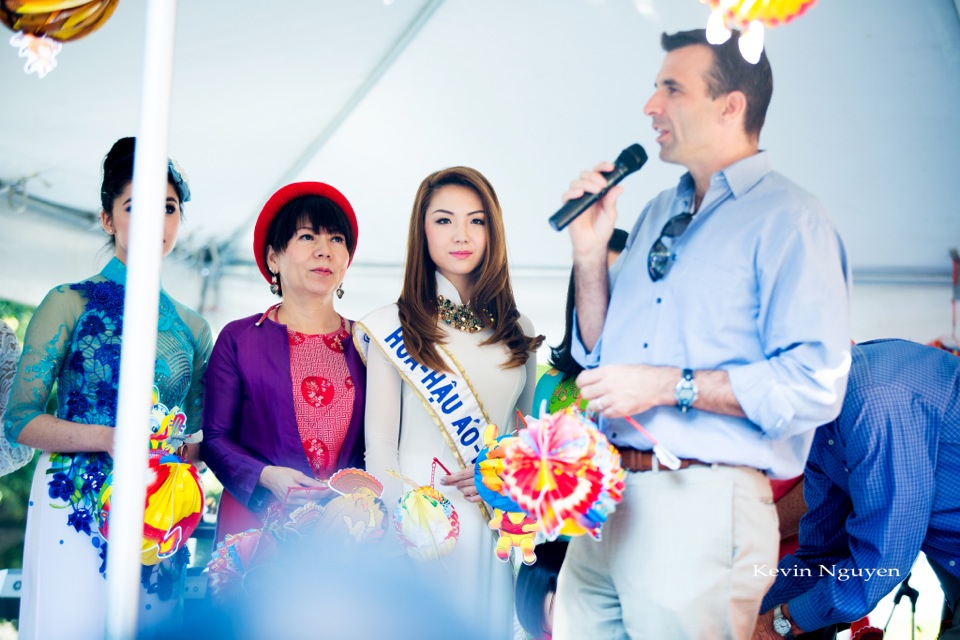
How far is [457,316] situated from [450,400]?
0.26 metres

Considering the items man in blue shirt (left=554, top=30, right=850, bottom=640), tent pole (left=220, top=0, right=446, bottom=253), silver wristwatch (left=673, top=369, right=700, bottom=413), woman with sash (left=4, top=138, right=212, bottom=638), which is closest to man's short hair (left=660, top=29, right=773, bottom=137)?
man in blue shirt (left=554, top=30, right=850, bottom=640)

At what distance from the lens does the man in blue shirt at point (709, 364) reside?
1628mm

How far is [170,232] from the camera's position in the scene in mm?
2746

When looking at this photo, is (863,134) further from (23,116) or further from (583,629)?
(23,116)

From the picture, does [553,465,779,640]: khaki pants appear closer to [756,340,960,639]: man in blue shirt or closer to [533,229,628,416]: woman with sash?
[756,340,960,639]: man in blue shirt

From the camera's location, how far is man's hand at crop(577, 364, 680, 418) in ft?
5.45

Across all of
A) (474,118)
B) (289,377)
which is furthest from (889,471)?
(474,118)

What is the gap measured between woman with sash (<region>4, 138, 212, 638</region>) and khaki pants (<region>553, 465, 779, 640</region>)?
4.28 feet

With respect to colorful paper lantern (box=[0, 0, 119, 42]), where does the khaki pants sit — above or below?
below

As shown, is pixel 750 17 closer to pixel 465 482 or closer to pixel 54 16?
pixel 465 482

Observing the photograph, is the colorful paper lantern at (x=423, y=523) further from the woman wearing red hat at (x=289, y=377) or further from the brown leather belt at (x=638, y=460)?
the brown leather belt at (x=638, y=460)

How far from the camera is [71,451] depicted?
2.50 meters

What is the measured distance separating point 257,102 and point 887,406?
242 cm

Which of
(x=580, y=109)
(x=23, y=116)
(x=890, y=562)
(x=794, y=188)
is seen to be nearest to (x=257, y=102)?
(x=23, y=116)
